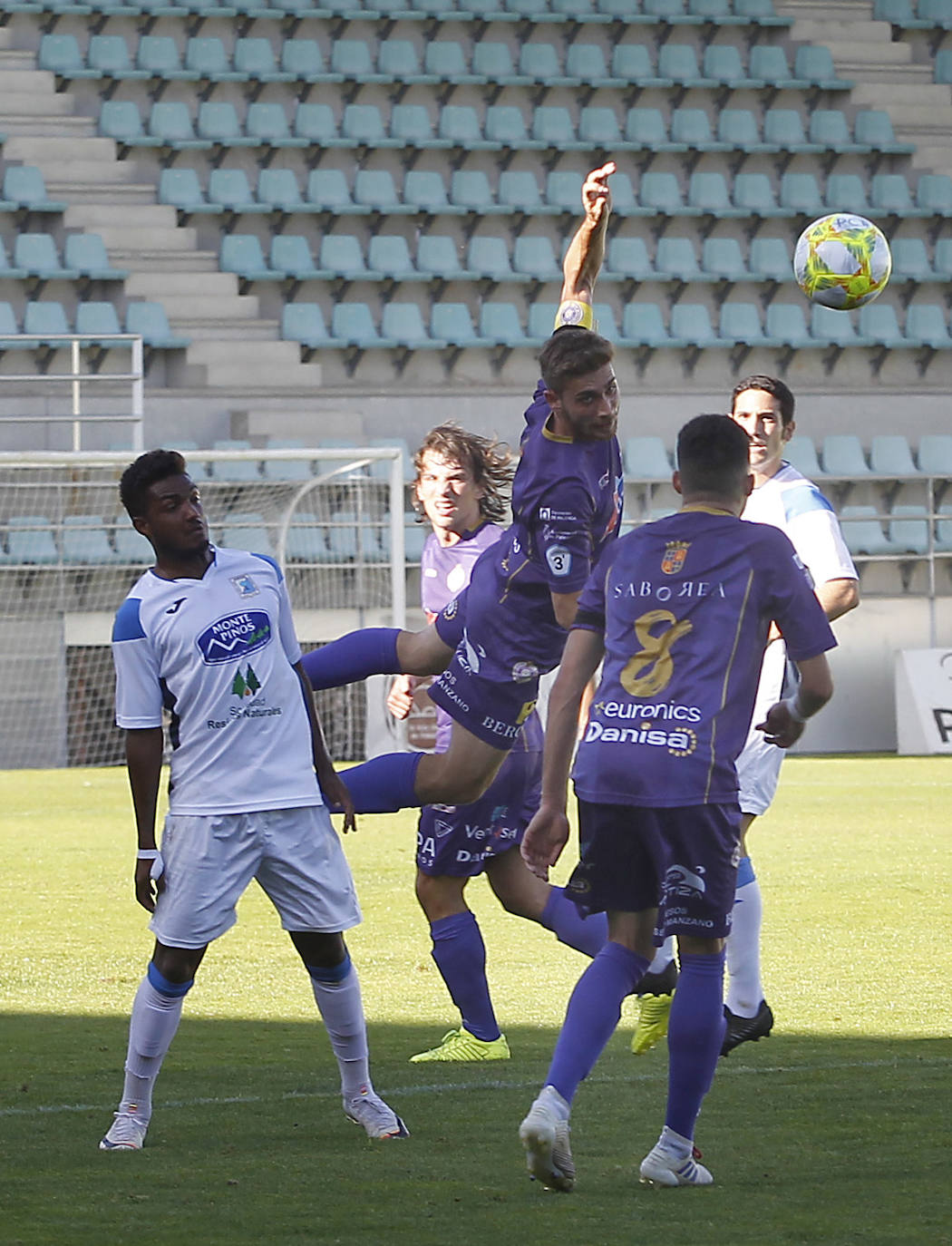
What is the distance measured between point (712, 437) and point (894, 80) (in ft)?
70.7

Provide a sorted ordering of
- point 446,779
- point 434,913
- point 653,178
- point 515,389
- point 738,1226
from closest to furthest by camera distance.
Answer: point 738,1226 → point 446,779 → point 434,913 → point 515,389 → point 653,178

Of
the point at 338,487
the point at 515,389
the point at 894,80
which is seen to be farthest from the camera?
the point at 894,80

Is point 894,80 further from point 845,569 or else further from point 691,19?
point 845,569

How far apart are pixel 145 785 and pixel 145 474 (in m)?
0.66

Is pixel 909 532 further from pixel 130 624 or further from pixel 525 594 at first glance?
pixel 130 624

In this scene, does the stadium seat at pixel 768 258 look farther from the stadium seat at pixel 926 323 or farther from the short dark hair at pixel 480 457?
the short dark hair at pixel 480 457

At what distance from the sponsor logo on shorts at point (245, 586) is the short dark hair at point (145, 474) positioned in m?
0.25

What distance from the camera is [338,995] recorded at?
4.12m

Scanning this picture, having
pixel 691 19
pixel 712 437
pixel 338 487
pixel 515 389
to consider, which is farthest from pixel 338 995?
pixel 691 19

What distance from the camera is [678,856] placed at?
3.56 metres

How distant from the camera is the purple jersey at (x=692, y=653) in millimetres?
3543

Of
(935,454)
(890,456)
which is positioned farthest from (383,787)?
(935,454)

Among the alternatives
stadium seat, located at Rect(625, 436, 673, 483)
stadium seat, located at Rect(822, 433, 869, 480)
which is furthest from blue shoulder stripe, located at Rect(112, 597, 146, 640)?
stadium seat, located at Rect(822, 433, 869, 480)

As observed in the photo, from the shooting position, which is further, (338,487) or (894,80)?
(894,80)
